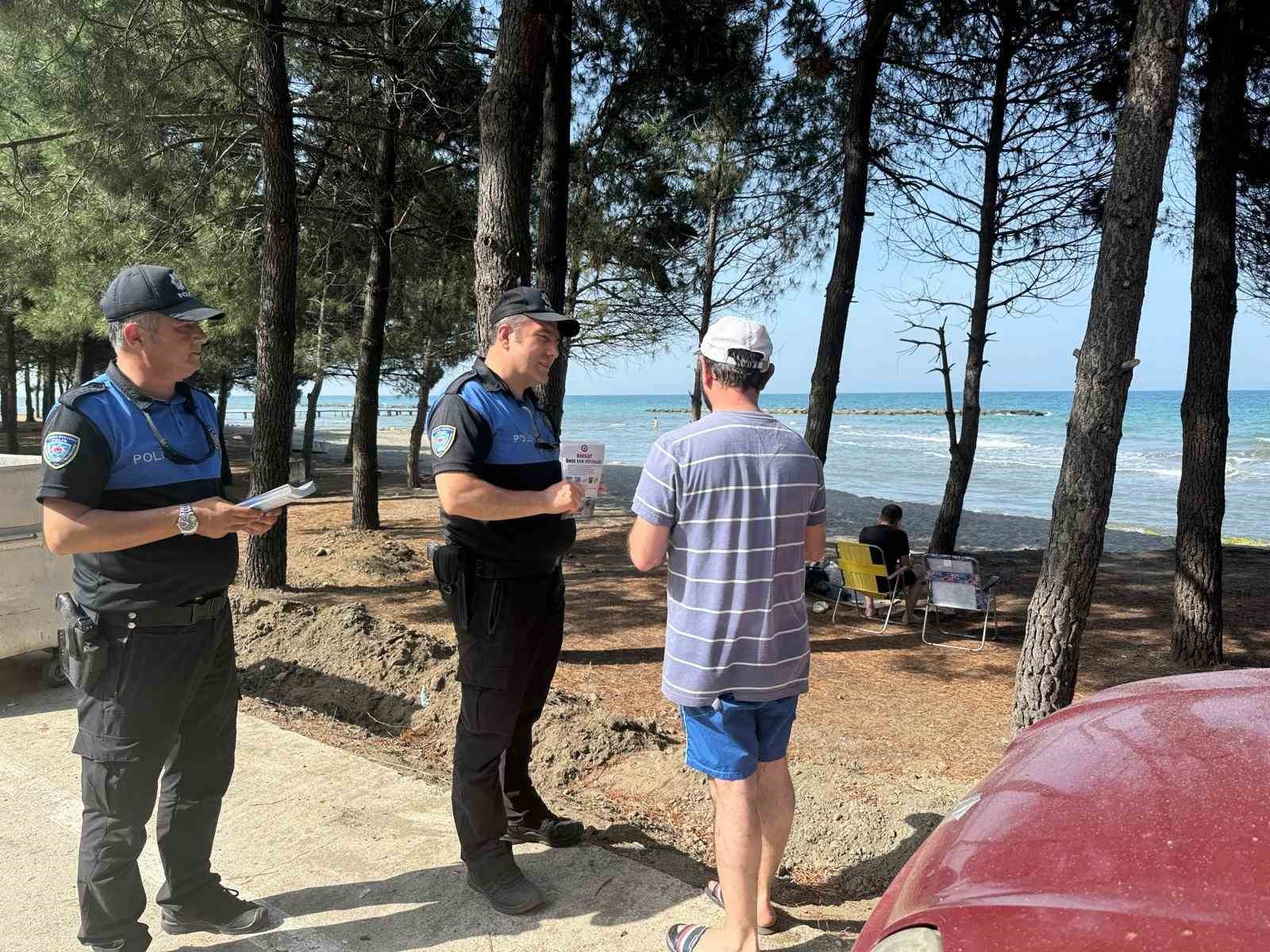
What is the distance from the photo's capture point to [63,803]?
3475mm

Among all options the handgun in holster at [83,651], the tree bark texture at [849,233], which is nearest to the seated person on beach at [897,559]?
the tree bark texture at [849,233]

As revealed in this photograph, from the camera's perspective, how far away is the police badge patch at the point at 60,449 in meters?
2.30

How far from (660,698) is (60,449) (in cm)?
382

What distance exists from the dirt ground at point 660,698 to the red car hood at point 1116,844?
124cm

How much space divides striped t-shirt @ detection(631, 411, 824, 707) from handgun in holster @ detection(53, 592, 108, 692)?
1.42 meters

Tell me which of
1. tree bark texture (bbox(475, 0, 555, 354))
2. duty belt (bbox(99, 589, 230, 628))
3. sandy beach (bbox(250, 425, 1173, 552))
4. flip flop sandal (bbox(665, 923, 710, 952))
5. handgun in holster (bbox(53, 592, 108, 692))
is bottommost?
sandy beach (bbox(250, 425, 1173, 552))

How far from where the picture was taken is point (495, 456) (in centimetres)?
283

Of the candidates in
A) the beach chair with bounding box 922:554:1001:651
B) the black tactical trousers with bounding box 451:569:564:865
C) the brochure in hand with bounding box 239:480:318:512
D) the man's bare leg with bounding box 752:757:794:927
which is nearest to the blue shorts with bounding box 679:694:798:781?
the man's bare leg with bounding box 752:757:794:927

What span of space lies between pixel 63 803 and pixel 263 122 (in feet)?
19.2

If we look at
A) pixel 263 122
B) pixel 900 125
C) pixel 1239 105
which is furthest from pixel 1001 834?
pixel 900 125

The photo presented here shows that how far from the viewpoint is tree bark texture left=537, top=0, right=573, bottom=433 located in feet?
22.1

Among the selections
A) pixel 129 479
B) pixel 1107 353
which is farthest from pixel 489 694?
pixel 1107 353

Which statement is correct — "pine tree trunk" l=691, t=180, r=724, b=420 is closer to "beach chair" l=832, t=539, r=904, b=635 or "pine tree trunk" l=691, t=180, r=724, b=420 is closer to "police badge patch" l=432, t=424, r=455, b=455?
"beach chair" l=832, t=539, r=904, b=635

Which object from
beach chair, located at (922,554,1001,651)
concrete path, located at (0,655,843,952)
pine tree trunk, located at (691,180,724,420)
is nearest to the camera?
concrete path, located at (0,655,843,952)
